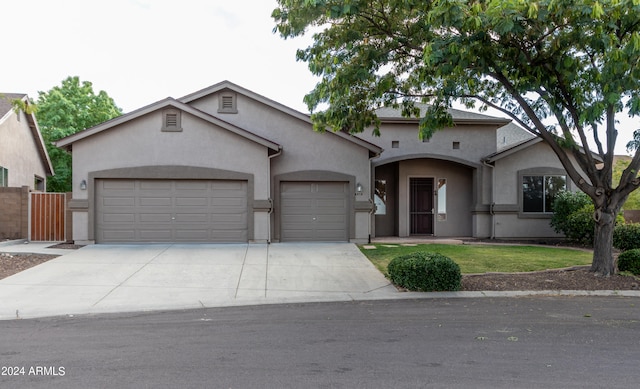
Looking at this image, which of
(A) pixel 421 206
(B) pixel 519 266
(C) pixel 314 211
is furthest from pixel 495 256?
(C) pixel 314 211

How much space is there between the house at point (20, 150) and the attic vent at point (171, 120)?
23.8 feet

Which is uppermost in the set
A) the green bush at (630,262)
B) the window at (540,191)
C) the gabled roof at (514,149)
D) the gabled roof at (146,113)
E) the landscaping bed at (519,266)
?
the gabled roof at (146,113)

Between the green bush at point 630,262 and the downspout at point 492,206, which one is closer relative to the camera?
the green bush at point 630,262

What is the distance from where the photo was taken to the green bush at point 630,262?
10500 mm

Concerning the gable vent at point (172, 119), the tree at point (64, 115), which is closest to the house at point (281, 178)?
the gable vent at point (172, 119)

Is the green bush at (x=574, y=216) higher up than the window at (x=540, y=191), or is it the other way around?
the window at (x=540, y=191)

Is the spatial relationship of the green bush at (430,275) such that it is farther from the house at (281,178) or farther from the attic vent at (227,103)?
the attic vent at (227,103)

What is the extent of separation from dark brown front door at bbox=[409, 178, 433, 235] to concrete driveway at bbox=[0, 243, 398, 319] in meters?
5.43

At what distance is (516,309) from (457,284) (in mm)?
1517

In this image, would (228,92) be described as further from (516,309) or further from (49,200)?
(516,309)

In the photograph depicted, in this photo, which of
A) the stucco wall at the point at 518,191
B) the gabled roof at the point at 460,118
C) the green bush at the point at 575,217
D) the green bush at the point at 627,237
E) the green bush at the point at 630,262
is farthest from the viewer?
the gabled roof at the point at 460,118

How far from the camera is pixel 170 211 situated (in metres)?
15.5

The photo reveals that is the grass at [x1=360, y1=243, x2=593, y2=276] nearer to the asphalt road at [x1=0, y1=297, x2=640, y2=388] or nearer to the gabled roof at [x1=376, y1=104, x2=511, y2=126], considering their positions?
the asphalt road at [x1=0, y1=297, x2=640, y2=388]

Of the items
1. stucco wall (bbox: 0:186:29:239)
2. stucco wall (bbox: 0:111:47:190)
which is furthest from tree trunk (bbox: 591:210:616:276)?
stucco wall (bbox: 0:111:47:190)
